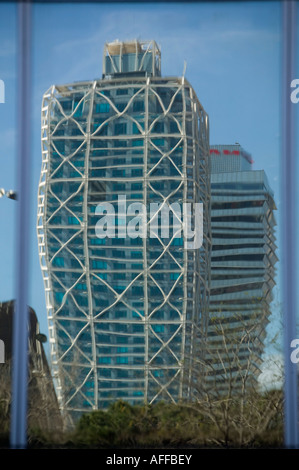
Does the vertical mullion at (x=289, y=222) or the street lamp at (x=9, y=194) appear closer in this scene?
the vertical mullion at (x=289, y=222)

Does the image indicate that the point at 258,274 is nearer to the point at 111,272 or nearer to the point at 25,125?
the point at 111,272

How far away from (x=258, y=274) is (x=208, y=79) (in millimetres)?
1746

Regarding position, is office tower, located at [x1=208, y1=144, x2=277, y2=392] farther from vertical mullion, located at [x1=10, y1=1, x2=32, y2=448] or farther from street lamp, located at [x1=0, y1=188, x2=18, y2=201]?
street lamp, located at [x1=0, y1=188, x2=18, y2=201]

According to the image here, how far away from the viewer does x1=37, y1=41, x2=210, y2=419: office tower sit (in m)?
5.99

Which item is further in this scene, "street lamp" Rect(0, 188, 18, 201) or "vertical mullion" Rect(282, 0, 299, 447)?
"street lamp" Rect(0, 188, 18, 201)

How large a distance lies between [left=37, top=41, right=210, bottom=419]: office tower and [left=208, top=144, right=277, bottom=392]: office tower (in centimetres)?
12

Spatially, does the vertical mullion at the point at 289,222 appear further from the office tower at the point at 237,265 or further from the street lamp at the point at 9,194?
the street lamp at the point at 9,194

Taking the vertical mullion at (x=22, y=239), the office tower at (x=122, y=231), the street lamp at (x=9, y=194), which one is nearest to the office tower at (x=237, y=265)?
the office tower at (x=122, y=231)

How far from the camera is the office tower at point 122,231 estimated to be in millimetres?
5988

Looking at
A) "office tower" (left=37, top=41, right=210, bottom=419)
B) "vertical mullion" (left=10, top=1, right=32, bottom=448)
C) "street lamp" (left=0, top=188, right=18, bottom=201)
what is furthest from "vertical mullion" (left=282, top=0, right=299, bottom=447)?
"street lamp" (left=0, top=188, right=18, bottom=201)

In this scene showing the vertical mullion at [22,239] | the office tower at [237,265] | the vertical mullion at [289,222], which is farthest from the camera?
the office tower at [237,265]

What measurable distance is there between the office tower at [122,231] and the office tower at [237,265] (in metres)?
0.12

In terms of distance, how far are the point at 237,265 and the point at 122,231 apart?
105 centimetres
